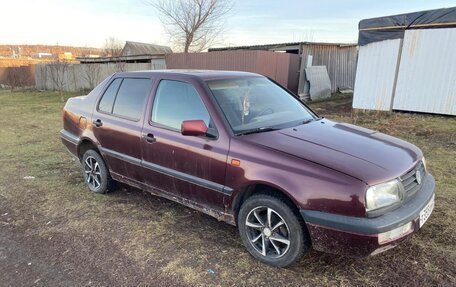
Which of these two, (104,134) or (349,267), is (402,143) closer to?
(349,267)

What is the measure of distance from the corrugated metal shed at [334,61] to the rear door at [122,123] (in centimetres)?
1372

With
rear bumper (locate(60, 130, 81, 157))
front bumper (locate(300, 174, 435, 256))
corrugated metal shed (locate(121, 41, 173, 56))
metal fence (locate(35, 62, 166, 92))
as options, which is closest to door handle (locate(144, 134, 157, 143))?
rear bumper (locate(60, 130, 81, 157))

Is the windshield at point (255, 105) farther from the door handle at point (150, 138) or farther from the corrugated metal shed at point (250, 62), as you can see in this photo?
the corrugated metal shed at point (250, 62)

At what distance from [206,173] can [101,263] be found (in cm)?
124

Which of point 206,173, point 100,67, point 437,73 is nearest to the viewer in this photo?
point 206,173

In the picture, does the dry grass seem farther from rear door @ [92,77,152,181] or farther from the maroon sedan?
rear door @ [92,77,152,181]

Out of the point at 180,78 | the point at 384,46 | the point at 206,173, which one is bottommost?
the point at 206,173

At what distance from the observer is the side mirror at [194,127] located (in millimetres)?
3191

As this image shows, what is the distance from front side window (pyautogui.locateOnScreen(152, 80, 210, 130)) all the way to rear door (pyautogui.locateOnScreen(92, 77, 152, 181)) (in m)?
0.23

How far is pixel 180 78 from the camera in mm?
3754

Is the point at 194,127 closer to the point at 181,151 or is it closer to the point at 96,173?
the point at 181,151

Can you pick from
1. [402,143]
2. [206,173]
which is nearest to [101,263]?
[206,173]

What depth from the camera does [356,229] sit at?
99.0 inches

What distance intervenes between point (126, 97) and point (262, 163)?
2166mm
